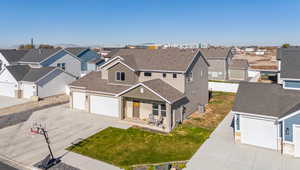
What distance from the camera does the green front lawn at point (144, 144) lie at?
1393 centimetres

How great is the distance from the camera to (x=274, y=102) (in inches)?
605

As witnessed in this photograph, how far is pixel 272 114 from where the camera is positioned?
14.4 m

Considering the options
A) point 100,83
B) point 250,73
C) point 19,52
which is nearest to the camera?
point 100,83

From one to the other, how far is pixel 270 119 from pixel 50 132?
1784 centimetres

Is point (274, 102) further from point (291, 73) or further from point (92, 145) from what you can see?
point (92, 145)

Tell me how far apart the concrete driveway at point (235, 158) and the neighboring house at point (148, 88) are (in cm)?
467

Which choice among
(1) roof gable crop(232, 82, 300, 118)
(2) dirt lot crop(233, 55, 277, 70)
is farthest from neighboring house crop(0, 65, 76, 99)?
(2) dirt lot crop(233, 55, 277, 70)

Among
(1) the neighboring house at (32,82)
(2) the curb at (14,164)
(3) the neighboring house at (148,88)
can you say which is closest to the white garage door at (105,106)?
(3) the neighboring house at (148,88)

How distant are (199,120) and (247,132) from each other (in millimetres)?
6204

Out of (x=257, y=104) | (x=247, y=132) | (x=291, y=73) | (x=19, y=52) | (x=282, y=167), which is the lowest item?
(x=282, y=167)

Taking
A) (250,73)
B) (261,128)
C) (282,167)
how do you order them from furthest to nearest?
(250,73)
(261,128)
(282,167)

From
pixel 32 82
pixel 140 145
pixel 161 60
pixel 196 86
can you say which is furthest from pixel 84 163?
pixel 32 82

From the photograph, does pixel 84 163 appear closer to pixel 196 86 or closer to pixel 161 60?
pixel 161 60

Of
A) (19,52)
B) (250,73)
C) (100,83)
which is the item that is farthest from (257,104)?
(19,52)
